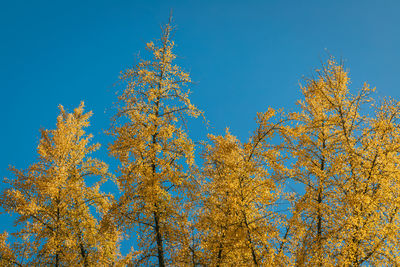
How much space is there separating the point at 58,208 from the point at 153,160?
4601 millimetres

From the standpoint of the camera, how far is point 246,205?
8453 millimetres

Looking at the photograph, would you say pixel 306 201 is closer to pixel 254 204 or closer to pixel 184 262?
pixel 254 204

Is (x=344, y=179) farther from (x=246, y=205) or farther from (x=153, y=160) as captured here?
(x=153, y=160)

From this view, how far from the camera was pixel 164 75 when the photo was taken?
31.4ft

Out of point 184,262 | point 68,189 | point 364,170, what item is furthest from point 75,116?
point 364,170

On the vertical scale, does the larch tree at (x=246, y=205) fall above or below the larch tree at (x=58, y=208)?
below

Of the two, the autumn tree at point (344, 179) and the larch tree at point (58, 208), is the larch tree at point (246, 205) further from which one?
the larch tree at point (58, 208)

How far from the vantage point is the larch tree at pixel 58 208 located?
1083cm

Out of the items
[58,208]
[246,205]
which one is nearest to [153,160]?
[246,205]

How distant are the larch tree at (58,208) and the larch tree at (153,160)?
203cm

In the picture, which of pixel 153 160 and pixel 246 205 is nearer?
pixel 246 205

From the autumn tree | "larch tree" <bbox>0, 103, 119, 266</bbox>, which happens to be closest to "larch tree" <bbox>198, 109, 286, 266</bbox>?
the autumn tree

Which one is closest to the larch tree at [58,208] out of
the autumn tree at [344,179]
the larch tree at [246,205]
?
the larch tree at [246,205]

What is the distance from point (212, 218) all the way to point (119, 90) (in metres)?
4.22
